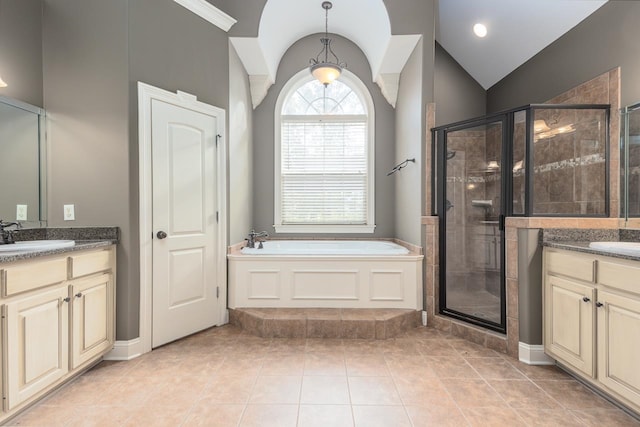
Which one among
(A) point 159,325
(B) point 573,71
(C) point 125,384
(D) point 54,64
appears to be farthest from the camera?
(B) point 573,71

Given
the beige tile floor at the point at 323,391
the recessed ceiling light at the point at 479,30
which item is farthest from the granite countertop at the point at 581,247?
the recessed ceiling light at the point at 479,30

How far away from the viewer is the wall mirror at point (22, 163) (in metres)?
2.18

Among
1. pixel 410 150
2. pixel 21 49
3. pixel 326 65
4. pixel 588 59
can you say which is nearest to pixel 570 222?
pixel 588 59

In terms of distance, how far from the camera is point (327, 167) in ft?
13.9

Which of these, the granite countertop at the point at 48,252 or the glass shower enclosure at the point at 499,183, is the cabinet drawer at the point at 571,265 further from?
the granite countertop at the point at 48,252

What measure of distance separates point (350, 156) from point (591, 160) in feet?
8.13

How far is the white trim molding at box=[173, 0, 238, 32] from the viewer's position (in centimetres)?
280

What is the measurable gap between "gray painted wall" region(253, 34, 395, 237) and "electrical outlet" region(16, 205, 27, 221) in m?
2.29

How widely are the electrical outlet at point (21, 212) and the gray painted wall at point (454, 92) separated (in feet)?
13.9

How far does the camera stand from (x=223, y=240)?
3125mm

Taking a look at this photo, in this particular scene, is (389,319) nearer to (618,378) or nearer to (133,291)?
(618,378)

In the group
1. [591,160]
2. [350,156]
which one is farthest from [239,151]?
[591,160]

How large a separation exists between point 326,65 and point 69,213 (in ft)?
8.44

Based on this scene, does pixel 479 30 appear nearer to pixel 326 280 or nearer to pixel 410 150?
pixel 410 150
